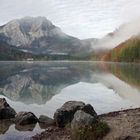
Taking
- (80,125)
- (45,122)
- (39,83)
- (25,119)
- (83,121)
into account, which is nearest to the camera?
(80,125)

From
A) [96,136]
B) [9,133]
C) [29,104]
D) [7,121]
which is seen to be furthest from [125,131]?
[29,104]

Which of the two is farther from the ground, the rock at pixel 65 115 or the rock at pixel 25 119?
the rock at pixel 65 115

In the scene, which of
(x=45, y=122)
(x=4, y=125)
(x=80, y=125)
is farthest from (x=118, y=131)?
(x=4, y=125)

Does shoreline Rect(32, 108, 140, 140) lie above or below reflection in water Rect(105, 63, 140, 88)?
above

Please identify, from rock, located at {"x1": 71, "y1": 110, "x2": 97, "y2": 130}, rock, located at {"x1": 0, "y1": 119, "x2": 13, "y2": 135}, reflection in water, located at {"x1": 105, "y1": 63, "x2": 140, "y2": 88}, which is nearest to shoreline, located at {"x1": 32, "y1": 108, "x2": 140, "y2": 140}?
rock, located at {"x1": 71, "y1": 110, "x2": 97, "y2": 130}

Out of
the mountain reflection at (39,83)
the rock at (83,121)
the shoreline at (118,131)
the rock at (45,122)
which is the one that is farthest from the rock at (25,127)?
the mountain reflection at (39,83)

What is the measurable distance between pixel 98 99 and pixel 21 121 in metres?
20.1

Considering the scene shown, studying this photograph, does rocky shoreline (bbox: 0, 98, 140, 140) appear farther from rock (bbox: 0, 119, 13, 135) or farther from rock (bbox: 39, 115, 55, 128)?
rock (bbox: 0, 119, 13, 135)

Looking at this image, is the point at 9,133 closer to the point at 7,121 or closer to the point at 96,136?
the point at 7,121

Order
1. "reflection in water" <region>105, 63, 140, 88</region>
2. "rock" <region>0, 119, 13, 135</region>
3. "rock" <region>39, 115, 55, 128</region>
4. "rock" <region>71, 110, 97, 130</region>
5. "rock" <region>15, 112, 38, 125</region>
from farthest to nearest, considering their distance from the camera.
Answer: "reflection in water" <region>105, 63, 140, 88</region> < "rock" <region>15, 112, 38, 125</region> < "rock" <region>39, 115, 55, 128</region> < "rock" <region>0, 119, 13, 135</region> < "rock" <region>71, 110, 97, 130</region>

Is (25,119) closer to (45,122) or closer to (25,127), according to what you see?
(25,127)

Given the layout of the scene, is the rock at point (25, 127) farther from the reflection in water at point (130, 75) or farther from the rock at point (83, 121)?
the reflection in water at point (130, 75)

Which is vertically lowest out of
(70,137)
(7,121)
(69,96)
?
(69,96)

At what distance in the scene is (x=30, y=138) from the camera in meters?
27.2
